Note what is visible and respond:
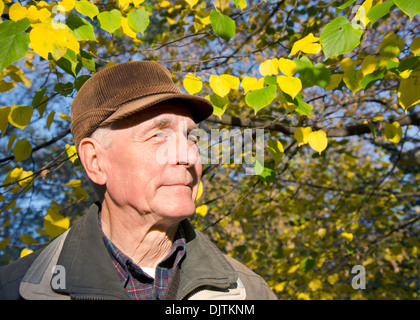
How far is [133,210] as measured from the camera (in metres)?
1.49

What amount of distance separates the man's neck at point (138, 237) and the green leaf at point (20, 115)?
579mm

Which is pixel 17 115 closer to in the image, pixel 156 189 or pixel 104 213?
pixel 104 213

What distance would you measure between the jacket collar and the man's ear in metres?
0.17

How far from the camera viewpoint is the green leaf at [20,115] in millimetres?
1688

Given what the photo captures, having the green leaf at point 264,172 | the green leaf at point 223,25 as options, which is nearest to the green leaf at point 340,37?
the green leaf at point 223,25

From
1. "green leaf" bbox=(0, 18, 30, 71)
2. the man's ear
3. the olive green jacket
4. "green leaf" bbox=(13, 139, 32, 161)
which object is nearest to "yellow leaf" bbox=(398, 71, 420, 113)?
the olive green jacket

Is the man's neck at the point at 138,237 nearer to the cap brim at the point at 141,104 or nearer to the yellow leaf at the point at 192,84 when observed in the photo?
the cap brim at the point at 141,104

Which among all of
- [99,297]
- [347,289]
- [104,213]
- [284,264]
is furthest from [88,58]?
[347,289]

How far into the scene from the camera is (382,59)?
1652mm

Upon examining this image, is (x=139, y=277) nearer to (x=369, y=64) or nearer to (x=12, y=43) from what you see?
(x=12, y=43)

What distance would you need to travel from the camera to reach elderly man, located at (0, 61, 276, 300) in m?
1.43

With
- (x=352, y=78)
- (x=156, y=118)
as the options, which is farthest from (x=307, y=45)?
(x=156, y=118)

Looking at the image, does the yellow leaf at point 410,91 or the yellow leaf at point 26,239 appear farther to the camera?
the yellow leaf at point 26,239

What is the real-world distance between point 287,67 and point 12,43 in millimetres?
1010
